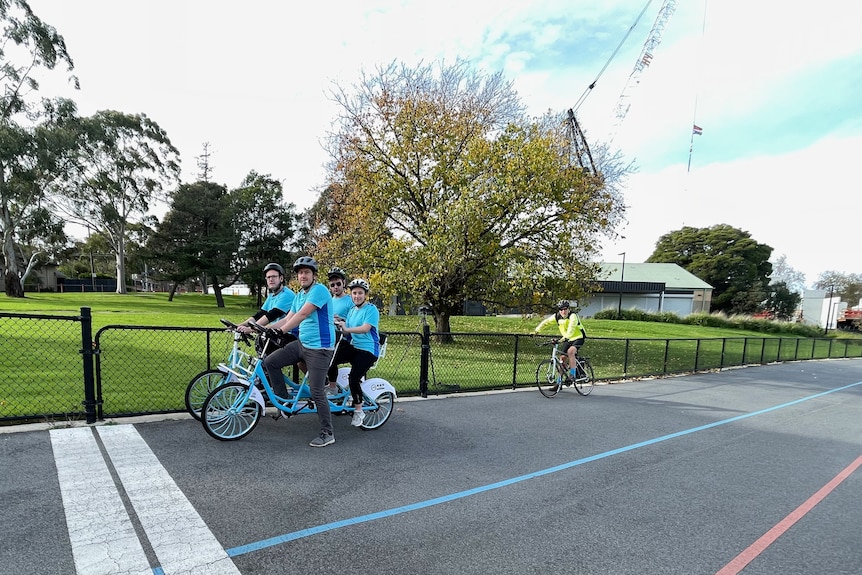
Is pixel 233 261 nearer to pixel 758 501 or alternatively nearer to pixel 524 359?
pixel 524 359

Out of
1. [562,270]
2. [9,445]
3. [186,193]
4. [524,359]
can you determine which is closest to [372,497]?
[9,445]

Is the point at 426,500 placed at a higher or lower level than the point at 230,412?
lower

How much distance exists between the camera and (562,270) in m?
16.4

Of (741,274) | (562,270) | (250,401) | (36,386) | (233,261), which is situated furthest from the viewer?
(741,274)

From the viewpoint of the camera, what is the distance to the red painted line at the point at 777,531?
3.06 m

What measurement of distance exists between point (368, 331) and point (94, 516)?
302 cm

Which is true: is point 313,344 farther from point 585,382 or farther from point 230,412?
point 585,382

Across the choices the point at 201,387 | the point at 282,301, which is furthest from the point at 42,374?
the point at 282,301

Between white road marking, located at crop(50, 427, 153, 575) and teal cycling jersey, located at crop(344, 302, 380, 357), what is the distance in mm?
2711

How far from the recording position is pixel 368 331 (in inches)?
215

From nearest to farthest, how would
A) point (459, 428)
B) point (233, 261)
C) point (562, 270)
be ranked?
point (459, 428), point (562, 270), point (233, 261)

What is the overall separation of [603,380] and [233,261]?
37349 millimetres

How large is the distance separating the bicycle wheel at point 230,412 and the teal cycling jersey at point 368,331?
53.0 inches

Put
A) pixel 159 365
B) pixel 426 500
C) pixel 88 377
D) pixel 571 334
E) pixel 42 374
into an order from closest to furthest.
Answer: pixel 426 500 < pixel 88 377 < pixel 42 374 < pixel 571 334 < pixel 159 365
